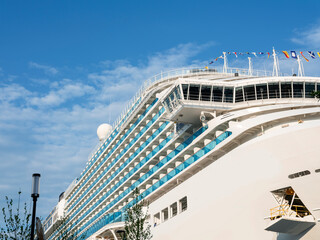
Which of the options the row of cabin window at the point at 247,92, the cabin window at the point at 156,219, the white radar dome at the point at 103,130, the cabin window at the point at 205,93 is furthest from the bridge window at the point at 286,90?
the white radar dome at the point at 103,130

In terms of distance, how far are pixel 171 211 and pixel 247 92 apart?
8981 millimetres

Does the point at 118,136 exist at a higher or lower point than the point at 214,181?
higher

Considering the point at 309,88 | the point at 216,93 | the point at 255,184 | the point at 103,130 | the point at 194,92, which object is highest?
the point at 103,130

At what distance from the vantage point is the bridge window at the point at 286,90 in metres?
29.5

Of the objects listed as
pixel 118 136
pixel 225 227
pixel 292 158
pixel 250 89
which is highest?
pixel 118 136

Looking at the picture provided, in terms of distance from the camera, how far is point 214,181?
78.0 feet

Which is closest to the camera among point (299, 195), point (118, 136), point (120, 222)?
point (299, 195)

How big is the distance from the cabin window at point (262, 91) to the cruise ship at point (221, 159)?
0.06 meters

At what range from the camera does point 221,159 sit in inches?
928

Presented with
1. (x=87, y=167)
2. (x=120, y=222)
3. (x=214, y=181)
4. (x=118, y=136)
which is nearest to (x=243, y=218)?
(x=214, y=181)

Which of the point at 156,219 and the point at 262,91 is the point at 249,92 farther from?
the point at 156,219

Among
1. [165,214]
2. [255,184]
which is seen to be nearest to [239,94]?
[165,214]

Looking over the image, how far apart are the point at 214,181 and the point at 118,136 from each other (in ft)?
81.3

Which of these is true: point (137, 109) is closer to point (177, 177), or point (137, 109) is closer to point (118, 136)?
point (118, 136)
